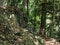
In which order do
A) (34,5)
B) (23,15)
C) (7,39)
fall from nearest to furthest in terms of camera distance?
(7,39)
(23,15)
(34,5)

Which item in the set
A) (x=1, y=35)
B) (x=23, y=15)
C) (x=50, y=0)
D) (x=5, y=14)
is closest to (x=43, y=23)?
(x=23, y=15)

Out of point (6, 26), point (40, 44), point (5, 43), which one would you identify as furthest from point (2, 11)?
point (5, 43)

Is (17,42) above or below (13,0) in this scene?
below

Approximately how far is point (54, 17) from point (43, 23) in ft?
6.59

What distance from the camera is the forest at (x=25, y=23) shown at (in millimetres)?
6325

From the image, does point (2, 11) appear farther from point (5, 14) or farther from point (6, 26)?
point (6, 26)

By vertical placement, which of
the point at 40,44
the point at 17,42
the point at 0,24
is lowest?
the point at 40,44

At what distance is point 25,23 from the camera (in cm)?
938

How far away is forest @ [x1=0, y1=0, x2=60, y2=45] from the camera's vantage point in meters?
6.32

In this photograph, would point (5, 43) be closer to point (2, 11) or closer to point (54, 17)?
point (2, 11)

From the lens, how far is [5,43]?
5.57 metres

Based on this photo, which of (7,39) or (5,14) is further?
(5,14)

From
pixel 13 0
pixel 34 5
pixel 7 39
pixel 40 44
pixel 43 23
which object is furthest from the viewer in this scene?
pixel 34 5

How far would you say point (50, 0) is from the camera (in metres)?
12.3
